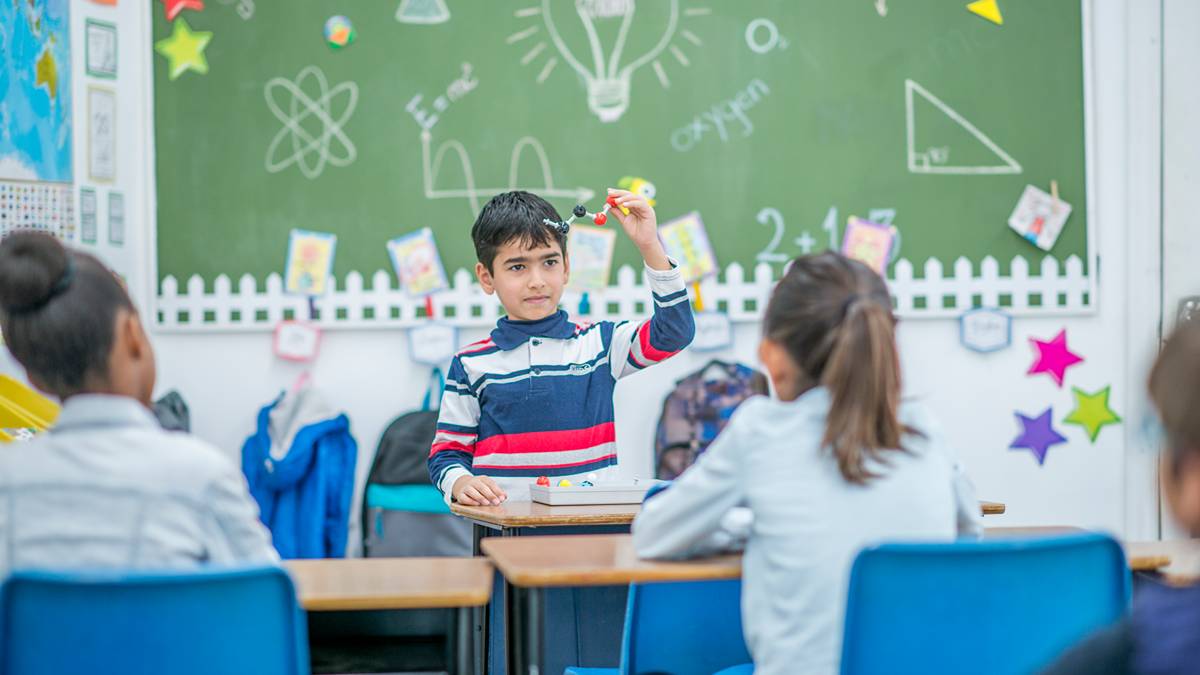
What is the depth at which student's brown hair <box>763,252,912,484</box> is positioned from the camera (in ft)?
5.04

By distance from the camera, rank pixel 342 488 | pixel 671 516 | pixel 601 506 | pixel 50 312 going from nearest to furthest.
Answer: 1. pixel 50 312
2. pixel 671 516
3. pixel 601 506
4. pixel 342 488

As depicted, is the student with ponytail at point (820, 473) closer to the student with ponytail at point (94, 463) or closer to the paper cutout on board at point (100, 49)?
the student with ponytail at point (94, 463)

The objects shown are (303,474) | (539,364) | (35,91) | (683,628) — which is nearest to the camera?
(683,628)

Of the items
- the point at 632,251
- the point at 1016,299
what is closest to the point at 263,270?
the point at 632,251

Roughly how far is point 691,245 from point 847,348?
2.57 metres

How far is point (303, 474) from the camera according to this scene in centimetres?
389

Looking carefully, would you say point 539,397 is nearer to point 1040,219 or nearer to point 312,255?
point 312,255

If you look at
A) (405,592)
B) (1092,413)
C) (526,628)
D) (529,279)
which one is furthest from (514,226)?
(1092,413)

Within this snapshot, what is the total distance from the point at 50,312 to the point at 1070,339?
138 inches

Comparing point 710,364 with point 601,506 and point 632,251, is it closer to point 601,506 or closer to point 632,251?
point 632,251

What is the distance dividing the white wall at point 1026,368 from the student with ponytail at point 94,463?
2.58 meters

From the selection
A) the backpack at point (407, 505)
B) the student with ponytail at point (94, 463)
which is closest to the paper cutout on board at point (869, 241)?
the backpack at point (407, 505)

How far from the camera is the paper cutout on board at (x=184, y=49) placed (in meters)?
4.09

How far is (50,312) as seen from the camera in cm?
152
